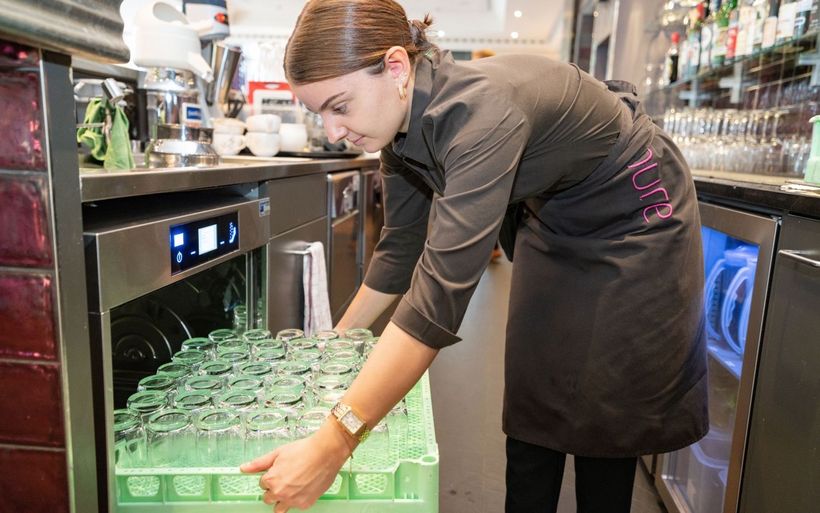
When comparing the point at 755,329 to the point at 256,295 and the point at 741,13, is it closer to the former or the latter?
the point at 256,295

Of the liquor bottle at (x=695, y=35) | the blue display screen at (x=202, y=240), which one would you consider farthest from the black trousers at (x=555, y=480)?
the liquor bottle at (x=695, y=35)

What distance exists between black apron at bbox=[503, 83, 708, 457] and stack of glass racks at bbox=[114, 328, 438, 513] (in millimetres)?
302

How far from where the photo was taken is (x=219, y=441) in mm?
807

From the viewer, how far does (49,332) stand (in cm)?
65

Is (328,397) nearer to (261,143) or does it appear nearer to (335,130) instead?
(335,130)

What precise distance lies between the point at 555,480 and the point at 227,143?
1390 millimetres

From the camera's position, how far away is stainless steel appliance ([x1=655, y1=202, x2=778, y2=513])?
122 centimetres

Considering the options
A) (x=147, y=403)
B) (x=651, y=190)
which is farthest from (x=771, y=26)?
(x=147, y=403)

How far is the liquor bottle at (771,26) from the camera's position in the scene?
1833 mm

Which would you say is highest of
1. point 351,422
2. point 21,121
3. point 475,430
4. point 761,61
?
point 761,61

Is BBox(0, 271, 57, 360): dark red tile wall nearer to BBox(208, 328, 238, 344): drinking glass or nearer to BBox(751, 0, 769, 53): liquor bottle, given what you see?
BBox(208, 328, 238, 344): drinking glass

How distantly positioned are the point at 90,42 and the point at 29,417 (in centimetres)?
41

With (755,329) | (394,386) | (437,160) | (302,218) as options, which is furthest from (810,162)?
(302,218)

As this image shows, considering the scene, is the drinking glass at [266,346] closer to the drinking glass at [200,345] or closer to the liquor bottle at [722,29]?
the drinking glass at [200,345]
